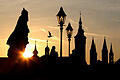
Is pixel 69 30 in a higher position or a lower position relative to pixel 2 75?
higher

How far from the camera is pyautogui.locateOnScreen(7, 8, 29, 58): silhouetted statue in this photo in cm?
2087

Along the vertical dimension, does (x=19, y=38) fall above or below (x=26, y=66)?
above

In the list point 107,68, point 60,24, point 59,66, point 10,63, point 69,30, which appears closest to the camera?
point 10,63

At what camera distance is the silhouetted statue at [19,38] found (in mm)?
20873

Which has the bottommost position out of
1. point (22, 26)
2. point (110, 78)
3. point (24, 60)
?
point (110, 78)

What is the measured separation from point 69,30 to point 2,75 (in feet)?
44.4

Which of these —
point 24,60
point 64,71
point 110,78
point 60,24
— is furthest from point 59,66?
point 60,24

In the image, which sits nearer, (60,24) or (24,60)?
(24,60)

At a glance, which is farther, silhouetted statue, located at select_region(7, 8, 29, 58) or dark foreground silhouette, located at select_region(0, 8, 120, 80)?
silhouetted statue, located at select_region(7, 8, 29, 58)

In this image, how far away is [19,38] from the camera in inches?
835

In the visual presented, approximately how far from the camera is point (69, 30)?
109ft

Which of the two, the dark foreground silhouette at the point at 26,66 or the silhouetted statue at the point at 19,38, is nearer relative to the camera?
the dark foreground silhouette at the point at 26,66

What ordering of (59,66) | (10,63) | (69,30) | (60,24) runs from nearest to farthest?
(10,63), (59,66), (60,24), (69,30)

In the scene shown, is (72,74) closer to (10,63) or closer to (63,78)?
(63,78)
